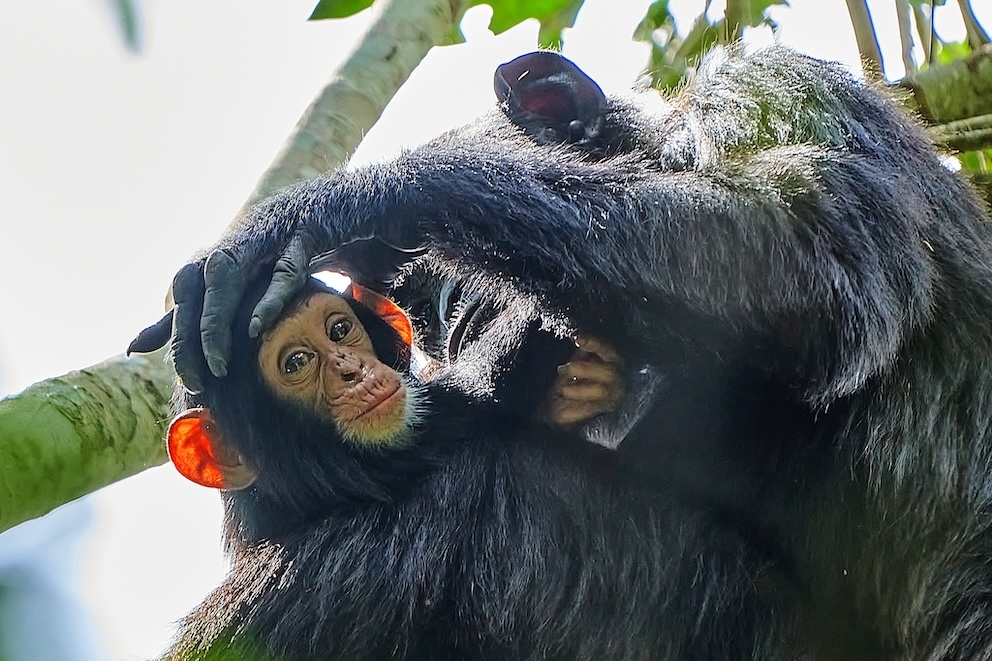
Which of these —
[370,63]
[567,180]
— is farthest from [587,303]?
[370,63]

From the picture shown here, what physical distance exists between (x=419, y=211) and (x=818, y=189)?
107 cm

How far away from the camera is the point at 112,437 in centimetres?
291

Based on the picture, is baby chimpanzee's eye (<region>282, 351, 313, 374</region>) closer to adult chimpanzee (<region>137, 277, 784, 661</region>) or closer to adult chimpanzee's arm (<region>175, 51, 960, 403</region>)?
adult chimpanzee (<region>137, 277, 784, 661</region>)

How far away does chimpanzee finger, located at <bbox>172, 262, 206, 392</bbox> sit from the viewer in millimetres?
2797

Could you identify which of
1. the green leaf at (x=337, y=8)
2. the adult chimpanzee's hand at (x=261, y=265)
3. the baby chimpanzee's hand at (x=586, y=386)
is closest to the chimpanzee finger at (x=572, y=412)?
the baby chimpanzee's hand at (x=586, y=386)

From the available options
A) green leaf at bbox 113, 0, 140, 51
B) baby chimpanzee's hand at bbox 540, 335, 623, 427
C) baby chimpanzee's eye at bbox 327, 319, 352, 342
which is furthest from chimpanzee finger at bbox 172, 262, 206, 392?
green leaf at bbox 113, 0, 140, 51

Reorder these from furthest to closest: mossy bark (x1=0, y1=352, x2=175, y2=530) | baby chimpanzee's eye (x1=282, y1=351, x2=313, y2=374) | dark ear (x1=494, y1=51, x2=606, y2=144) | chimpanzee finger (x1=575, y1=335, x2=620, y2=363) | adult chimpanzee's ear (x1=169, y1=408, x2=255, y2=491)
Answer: dark ear (x1=494, y1=51, x2=606, y2=144)
baby chimpanzee's eye (x1=282, y1=351, x2=313, y2=374)
adult chimpanzee's ear (x1=169, y1=408, x2=255, y2=491)
chimpanzee finger (x1=575, y1=335, x2=620, y2=363)
mossy bark (x1=0, y1=352, x2=175, y2=530)

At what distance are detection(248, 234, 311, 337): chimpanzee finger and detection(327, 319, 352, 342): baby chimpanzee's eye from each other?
328mm

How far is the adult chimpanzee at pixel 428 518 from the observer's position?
2.65 m

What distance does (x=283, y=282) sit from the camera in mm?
2801

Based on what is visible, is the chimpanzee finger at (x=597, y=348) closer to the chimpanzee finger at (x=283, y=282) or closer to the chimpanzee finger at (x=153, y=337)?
the chimpanzee finger at (x=283, y=282)

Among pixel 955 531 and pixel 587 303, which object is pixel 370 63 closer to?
pixel 587 303

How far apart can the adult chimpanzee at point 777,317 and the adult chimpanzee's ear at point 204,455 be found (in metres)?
0.36

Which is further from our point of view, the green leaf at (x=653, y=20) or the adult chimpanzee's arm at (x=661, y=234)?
the green leaf at (x=653, y=20)
